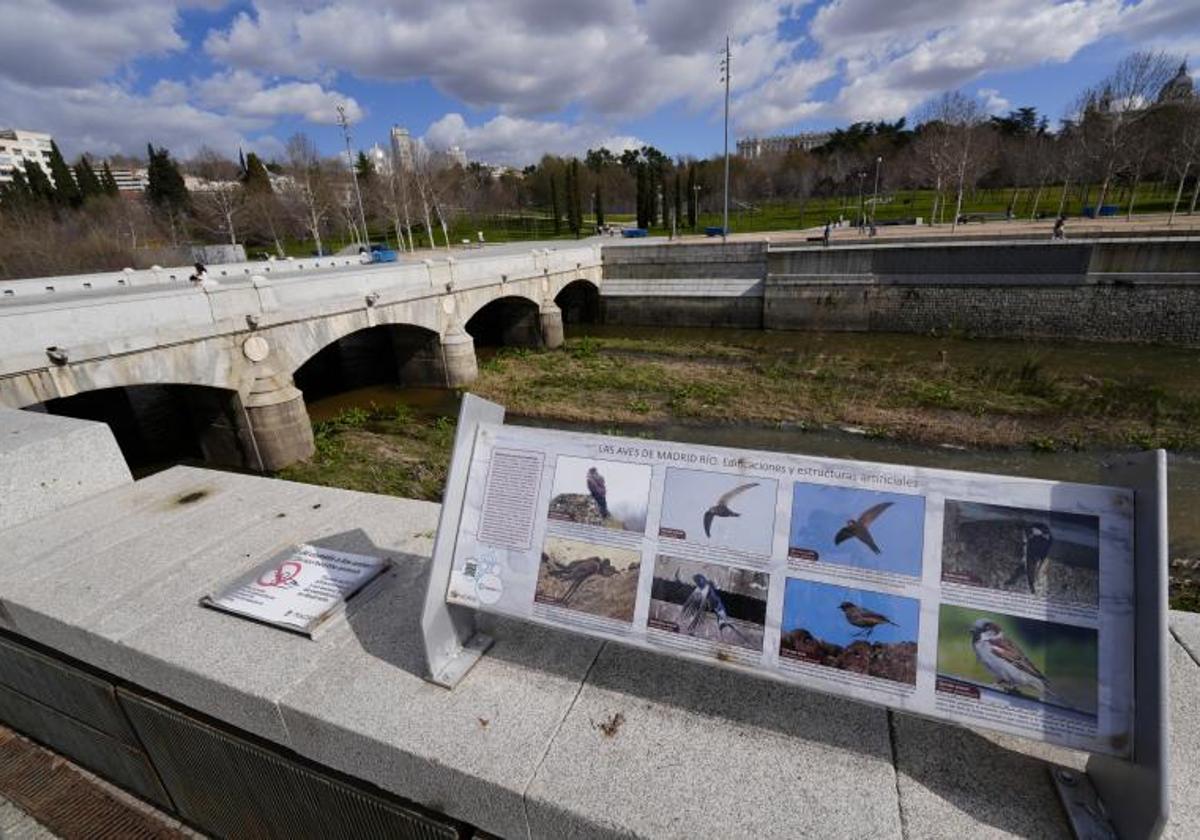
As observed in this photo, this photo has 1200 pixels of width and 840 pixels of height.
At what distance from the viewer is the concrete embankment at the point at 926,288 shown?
20469 millimetres

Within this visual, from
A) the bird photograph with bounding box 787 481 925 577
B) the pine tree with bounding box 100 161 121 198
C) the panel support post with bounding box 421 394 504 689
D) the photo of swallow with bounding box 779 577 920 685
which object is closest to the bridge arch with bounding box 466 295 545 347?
the panel support post with bounding box 421 394 504 689

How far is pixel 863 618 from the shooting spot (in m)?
1.81

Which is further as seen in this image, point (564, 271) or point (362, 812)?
point (564, 271)

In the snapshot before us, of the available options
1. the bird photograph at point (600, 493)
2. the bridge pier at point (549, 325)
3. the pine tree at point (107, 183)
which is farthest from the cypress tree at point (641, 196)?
the bird photograph at point (600, 493)

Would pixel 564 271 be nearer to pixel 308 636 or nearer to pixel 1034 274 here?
→ pixel 1034 274

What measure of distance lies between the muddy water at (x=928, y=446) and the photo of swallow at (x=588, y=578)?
6933 mm

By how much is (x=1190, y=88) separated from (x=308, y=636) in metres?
58.3

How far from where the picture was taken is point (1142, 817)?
1484mm

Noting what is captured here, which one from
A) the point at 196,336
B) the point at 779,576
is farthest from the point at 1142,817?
the point at 196,336

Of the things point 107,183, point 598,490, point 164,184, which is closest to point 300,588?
point 598,490

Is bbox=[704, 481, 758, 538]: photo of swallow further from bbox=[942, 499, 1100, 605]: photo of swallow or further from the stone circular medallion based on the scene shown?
the stone circular medallion

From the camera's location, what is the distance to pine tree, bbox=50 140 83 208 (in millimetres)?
49531

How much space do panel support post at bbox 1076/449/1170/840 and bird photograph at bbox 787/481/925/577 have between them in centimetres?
54

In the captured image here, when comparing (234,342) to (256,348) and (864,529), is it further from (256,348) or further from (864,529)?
(864,529)
